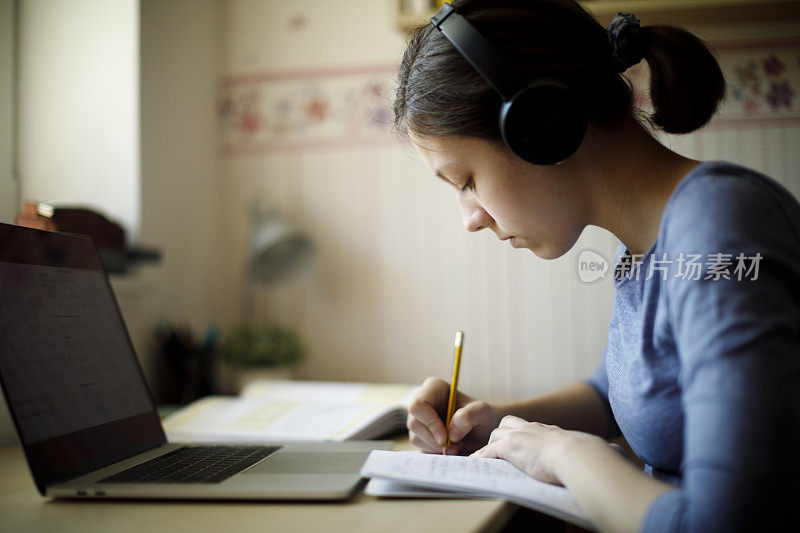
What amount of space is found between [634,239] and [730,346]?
32cm

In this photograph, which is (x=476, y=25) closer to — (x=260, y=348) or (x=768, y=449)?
(x=768, y=449)

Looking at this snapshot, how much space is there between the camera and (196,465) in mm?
707

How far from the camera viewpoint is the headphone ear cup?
653 mm

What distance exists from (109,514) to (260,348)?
1.18 m

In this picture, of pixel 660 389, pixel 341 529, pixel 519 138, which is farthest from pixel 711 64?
pixel 341 529

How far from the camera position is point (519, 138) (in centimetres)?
67

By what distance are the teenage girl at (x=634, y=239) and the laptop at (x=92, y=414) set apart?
209mm

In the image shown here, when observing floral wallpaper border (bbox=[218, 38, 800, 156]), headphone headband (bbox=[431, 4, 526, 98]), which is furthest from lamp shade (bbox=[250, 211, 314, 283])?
headphone headband (bbox=[431, 4, 526, 98])

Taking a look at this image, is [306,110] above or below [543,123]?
above

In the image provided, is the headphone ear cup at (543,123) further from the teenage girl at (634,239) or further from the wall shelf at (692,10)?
the wall shelf at (692,10)

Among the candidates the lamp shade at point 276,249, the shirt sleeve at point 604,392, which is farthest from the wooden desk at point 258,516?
the lamp shade at point 276,249

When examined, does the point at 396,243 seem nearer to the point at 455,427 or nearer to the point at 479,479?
the point at 455,427

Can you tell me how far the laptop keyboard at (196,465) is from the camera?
2.12 ft

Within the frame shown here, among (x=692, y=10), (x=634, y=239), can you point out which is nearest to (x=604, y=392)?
(x=634, y=239)
